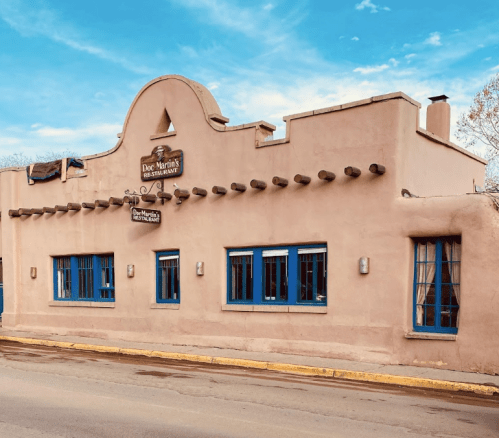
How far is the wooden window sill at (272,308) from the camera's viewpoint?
12.4 meters

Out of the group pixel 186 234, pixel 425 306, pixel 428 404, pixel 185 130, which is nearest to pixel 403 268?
pixel 425 306

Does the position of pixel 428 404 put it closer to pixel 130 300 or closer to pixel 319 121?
pixel 319 121

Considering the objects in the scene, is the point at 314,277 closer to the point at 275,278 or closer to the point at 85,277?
the point at 275,278

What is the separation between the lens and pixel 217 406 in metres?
7.90

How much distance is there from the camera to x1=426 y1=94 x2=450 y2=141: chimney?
14945 mm

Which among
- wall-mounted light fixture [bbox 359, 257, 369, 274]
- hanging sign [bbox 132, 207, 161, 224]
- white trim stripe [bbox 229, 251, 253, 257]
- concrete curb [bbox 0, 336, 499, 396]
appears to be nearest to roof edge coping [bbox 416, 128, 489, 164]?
wall-mounted light fixture [bbox 359, 257, 369, 274]

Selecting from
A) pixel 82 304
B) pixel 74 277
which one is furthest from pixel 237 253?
pixel 74 277

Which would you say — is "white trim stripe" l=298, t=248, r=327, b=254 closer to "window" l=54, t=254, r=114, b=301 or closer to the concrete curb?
the concrete curb

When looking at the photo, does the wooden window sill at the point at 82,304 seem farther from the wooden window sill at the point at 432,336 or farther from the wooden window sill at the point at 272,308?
the wooden window sill at the point at 432,336

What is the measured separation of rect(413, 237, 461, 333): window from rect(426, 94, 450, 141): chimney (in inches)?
190

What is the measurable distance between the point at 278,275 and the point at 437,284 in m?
3.60

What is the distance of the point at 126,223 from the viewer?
620 inches

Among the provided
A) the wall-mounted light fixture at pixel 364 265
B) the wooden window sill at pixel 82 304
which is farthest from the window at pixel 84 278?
the wall-mounted light fixture at pixel 364 265

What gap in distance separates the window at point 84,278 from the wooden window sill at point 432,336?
28.5ft
